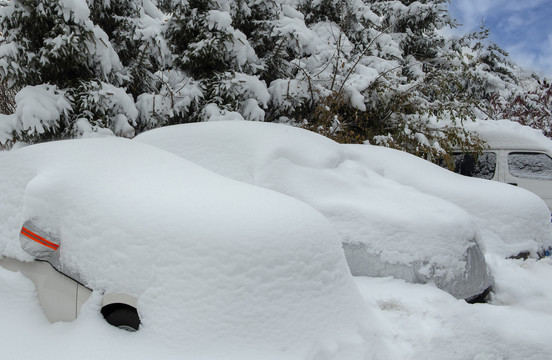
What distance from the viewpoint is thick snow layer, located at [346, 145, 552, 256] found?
418cm

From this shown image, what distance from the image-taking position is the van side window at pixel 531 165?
265 inches

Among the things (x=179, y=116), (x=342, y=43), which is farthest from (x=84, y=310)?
(x=342, y=43)

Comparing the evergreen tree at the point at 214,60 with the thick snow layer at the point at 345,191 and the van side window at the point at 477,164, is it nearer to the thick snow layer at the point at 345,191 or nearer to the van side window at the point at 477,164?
the thick snow layer at the point at 345,191

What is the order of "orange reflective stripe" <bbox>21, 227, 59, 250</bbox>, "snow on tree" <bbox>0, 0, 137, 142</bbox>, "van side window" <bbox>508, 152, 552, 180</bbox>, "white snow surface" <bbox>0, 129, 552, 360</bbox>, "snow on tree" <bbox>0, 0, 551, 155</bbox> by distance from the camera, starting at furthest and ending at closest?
"van side window" <bbox>508, 152, 552, 180</bbox> → "snow on tree" <bbox>0, 0, 551, 155</bbox> → "snow on tree" <bbox>0, 0, 137, 142</bbox> → "orange reflective stripe" <bbox>21, 227, 59, 250</bbox> → "white snow surface" <bbox>0, 129, 552, 360</bbox>

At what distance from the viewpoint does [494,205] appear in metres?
4.24

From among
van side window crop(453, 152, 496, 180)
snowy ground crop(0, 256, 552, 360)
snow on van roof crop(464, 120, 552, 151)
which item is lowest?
snowy ground crop(0, 256, 552, 360)

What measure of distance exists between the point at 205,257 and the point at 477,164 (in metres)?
6.94

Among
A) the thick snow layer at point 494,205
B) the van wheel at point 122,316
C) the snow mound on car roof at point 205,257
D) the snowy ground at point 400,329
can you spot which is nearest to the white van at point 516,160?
the thick snow layer at point 494,205

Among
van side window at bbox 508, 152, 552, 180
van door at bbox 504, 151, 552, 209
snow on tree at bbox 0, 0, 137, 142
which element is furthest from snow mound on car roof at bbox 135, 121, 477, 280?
van side window at bbox 508, 152, 552, 180

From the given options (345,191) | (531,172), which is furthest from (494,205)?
(531,172)

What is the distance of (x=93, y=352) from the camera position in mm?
1948

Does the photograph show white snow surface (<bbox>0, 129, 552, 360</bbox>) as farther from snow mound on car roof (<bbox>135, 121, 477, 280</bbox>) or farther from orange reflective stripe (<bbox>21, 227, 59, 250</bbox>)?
snow mound on car roof (<bbox>135, 121, 477, 280</bbox>)

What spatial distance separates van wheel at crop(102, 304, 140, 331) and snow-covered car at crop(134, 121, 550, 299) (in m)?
1.54

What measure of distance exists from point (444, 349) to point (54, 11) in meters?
6.82
